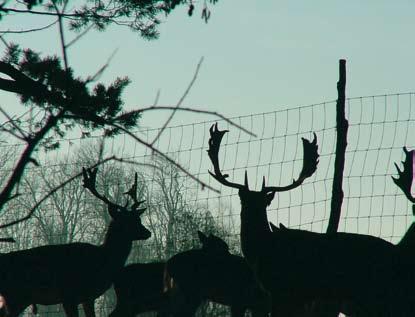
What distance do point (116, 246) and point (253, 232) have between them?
2.39 m

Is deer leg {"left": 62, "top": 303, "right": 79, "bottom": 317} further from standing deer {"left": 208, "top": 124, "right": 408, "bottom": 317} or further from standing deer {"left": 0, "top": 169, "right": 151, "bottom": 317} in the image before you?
standing deer {"left": 208, "top": 124, "right": 408, "bottom": 317}

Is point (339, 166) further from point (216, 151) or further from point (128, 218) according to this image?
point (128, 218)

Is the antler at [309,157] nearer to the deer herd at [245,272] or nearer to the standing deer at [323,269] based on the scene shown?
the deer herd at [245,272]

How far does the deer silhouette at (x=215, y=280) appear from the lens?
30.7 ft

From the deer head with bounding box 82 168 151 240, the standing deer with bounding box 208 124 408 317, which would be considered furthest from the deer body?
the standing deer with bounding box 208 124 408 317

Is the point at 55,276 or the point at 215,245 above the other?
the point at 215,245

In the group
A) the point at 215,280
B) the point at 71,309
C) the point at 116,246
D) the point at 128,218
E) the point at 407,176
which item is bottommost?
the point at 71,309

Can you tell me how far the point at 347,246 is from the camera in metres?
7.61

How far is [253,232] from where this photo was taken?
8.41m

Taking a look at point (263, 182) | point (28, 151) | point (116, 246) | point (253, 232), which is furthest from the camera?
point (116, 246)

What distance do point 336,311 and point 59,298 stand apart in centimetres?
332

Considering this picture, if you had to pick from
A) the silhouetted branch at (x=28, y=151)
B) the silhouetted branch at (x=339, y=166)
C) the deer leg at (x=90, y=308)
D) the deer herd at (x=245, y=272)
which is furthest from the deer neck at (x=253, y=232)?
the silhouetted branch at (x=28, y=151)

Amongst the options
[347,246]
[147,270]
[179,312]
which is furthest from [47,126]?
[147,270]

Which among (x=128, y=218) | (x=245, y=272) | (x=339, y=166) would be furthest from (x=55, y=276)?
(x=339, y=166)
